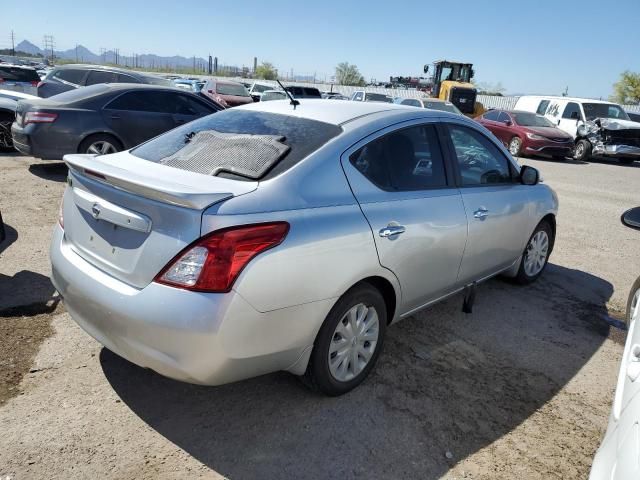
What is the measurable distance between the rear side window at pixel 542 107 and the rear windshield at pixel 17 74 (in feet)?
58.0

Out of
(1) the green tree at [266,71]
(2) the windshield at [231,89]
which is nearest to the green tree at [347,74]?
(1) the green tree at [266,71]

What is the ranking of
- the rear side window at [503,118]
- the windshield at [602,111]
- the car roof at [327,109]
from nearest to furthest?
1. the car roof at [327,109]
2. the rear side window at [503,118]
3. the windshield at [602,111]

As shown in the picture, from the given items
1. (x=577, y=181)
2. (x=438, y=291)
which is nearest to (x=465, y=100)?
(x=577, y=181)

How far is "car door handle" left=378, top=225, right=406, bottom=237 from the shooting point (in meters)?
2.88

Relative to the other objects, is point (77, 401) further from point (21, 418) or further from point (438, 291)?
point (438, 291)

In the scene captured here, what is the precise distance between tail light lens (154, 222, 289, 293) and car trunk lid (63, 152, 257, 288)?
0.05m

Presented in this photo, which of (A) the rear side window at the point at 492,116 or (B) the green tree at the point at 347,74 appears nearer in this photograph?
(A) the rear side window at the point at 492,116

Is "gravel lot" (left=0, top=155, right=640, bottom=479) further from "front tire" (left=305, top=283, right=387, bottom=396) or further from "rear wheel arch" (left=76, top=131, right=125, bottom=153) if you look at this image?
"rear wheel arch" (left=76, top=131, right=125, bottom=153)

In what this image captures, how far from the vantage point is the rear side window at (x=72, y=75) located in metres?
12.1

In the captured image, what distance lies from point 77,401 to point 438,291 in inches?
92.8

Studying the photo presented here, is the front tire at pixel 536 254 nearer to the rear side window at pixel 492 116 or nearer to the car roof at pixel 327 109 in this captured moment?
the car roof at pixel 327 109

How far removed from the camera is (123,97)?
8.14m

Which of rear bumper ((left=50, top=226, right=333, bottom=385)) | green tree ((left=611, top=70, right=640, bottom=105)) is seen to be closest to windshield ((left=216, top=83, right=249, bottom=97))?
rear bumper ((left=50, top=226, right=333, bottom=385))

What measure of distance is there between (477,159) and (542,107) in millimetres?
17115
